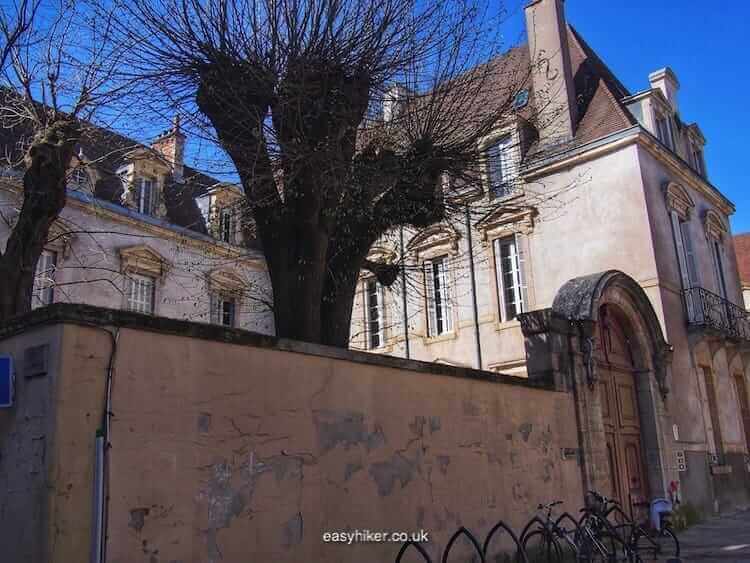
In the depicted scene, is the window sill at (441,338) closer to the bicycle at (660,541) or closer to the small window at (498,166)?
the small window at (498,166)

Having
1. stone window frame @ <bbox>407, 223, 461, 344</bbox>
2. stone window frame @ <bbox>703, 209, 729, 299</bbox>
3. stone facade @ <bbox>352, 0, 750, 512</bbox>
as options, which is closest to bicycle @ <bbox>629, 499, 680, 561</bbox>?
stone facade @ <bbox>352, 0, 750, 512</bbox>

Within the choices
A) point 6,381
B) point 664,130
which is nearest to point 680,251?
point 664,130

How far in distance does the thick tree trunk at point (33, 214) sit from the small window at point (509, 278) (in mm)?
10876

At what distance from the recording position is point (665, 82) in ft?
59.3

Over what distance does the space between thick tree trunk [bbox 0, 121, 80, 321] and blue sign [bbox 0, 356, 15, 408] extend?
2.52 meters

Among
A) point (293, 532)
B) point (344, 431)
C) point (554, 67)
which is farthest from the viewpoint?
point (554, 67)

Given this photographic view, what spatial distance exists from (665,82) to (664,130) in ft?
7.16

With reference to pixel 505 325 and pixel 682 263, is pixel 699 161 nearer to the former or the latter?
pixel 682 263

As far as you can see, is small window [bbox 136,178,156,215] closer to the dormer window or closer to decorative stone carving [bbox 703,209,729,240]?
decorative stone carving [bbox 703,209,729,240]

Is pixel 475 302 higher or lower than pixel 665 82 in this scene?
lower


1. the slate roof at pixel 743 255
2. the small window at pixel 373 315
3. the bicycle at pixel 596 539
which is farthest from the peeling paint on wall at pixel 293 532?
the slate roof at pixel 743 255

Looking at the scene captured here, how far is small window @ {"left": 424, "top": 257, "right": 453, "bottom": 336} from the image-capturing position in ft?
55.6

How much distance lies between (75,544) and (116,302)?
13311 millimetres

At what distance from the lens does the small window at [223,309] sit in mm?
18875
